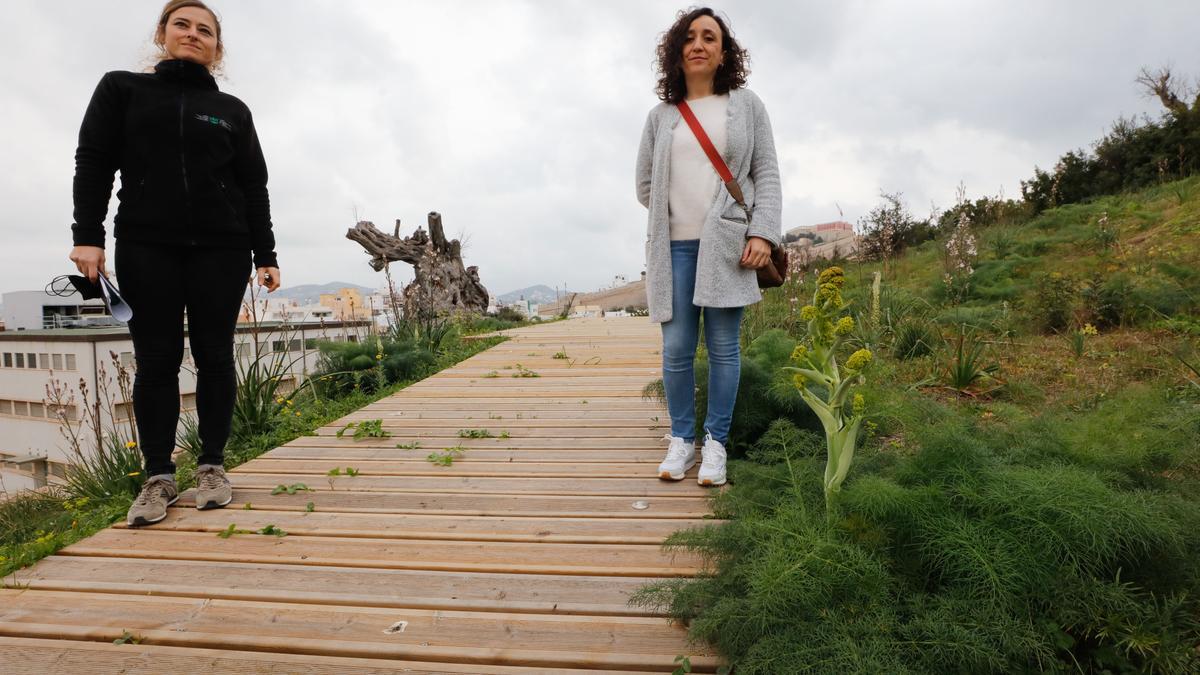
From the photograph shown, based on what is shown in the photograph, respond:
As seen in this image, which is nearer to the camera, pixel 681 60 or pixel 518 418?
pixel 681 60

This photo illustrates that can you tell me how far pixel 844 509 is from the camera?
1260 millimetres

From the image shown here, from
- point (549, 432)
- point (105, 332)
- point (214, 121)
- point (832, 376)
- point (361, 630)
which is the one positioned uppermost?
point (214, 121)

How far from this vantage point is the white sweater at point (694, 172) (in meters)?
2.17

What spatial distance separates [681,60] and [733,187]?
54 cm

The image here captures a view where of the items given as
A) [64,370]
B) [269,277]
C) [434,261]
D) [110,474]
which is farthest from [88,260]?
[64,370]

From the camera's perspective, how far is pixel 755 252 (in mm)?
2107

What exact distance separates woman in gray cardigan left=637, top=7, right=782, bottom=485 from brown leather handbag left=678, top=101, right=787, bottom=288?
2 cm

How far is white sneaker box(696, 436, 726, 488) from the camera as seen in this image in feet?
7.09

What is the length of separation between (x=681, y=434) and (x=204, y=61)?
214 centimetres

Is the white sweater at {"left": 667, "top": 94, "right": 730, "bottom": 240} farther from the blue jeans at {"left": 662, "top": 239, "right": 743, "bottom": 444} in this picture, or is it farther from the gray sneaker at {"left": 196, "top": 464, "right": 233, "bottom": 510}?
the gray sneaker at {"left": 196, "top": 464, "right": 233, "bottom": 510}

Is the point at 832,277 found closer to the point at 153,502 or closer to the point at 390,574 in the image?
the point at 390,574

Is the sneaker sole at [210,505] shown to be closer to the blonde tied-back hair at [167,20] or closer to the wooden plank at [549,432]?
the wooden plank at [549,432]

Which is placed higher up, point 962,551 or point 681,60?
point 681,60

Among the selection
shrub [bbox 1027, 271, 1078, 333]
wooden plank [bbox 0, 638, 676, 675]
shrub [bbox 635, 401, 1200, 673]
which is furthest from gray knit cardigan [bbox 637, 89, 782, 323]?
shrub [bbox 1027, 271, 1078, 333]
